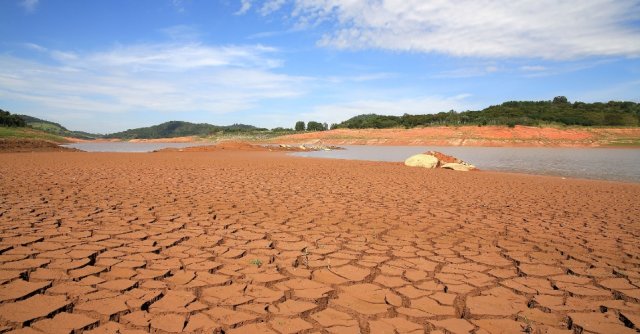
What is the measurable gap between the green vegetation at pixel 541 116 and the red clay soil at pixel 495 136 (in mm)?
3537

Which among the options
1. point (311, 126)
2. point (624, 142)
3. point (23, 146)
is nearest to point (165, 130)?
point (311, 126)

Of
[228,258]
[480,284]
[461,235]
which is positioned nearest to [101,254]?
[228,258]

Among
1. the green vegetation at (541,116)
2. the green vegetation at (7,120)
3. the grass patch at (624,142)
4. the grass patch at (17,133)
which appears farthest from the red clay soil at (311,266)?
the green vegetation at (7,120)

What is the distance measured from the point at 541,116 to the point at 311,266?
213 ft

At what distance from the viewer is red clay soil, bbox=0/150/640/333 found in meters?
2.48

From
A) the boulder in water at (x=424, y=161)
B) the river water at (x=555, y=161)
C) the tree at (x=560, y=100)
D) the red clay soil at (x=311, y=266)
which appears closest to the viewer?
the red clay soil at (x=311, y=266)

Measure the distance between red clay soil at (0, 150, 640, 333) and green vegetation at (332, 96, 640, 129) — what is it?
46593mm

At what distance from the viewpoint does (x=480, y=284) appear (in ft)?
10.4

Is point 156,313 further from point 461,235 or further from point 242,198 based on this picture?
point 242,198

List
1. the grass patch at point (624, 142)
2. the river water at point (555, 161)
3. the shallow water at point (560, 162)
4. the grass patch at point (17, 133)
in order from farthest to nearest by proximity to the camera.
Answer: the grass patch at point (17, 133)
the grass patch at point (624, 142)
the river water at point (555, 161)
the shallow water at point (560, 162)

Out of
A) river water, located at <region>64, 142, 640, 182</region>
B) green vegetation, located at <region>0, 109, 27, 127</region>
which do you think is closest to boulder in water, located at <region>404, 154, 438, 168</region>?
river water, located at <region>64, 142, 640, 182</region>

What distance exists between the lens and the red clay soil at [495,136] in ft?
129

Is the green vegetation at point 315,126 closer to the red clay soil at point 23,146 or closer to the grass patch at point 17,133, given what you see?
the grass patch at point 17,133

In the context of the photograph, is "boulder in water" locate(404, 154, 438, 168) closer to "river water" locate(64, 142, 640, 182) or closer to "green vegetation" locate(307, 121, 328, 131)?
"river water" locate(64, 142, 640, 182)
